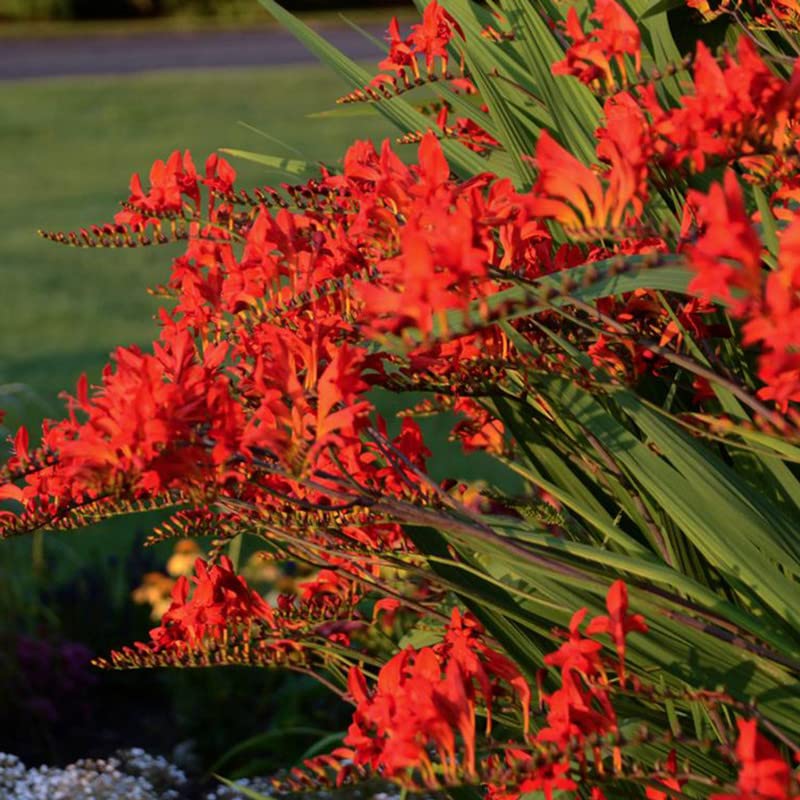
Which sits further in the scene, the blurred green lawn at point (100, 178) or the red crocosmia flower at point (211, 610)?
Answer: the blurred green lawn at point (100, 178)

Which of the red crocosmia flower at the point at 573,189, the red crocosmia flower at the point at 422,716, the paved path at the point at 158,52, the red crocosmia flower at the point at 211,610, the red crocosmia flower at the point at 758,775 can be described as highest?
the red crocosmia flower at the point at 573,189

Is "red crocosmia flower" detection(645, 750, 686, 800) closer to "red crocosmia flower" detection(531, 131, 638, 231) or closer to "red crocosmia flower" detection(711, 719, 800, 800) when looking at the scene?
"red crocosmia flower" detection(711, 719, 800, 800)

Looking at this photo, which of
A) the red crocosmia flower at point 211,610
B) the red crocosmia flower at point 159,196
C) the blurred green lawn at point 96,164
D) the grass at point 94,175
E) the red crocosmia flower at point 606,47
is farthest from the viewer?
the blurred green lawn at point 96,164

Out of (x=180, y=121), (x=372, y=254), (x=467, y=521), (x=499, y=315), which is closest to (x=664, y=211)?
(x=372, y=254)

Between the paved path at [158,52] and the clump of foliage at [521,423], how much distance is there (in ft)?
58.5

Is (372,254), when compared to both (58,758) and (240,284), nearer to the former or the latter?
(240,284)

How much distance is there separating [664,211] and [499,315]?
78 cm

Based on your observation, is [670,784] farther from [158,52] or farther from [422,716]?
[158,52]

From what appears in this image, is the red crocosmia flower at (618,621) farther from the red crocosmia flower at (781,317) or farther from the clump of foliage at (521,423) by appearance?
the red crocosmia flower at (781,317)

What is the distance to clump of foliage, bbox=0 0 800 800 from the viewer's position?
1435 mm

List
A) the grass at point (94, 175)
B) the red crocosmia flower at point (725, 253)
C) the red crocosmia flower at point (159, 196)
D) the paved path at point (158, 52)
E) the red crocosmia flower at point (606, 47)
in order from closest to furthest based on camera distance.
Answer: the red crocosmia flower at point (725, 253)
the red crocosmia flower at point (606, 47)
the red crocosmia flower at point (159, 196)
the grass at point (94, 175)
the paved path at point (158, 52)

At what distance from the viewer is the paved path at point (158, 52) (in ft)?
67.0

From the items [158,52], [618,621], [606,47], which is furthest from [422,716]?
[158,52]

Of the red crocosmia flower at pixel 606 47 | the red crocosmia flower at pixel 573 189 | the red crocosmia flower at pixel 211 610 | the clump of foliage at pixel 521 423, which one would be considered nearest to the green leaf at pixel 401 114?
the clump of foliage at pixel 521 423
